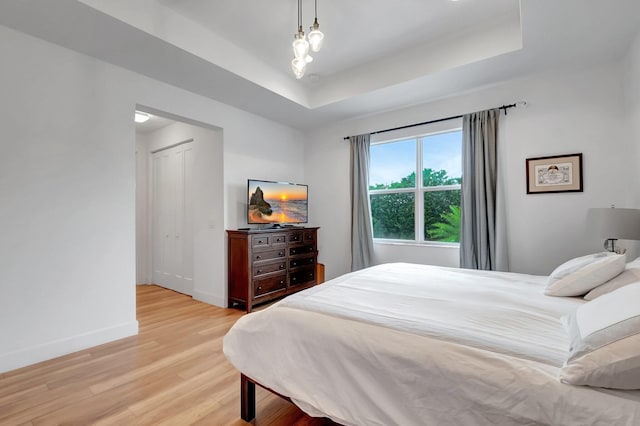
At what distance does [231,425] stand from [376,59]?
145 inches

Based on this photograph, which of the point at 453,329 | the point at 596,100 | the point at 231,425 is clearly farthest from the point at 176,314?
the point at 596,100

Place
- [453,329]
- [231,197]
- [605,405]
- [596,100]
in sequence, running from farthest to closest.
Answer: [231,197] → [596,100] → [453,329] → [605,405]

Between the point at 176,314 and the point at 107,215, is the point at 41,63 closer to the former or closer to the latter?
the point at 107,215

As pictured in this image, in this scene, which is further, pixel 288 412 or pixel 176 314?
pixel 176 314

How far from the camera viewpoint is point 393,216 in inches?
→ 167

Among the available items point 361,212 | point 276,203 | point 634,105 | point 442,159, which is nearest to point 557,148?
point 634,105

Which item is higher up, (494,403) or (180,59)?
(180,59)

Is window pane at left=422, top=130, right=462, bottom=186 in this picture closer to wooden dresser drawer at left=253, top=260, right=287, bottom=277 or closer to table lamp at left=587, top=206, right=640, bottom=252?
table lamp at left=587, top=206, right=640, bottom=252

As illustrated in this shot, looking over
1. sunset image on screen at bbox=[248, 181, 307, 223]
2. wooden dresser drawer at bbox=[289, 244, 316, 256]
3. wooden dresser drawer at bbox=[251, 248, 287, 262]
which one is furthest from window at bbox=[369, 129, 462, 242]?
wooden dresser drawer at bbox=[251, 248, 287, 262]

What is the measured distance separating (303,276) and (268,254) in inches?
32.5

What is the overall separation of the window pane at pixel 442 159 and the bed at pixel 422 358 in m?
2.15

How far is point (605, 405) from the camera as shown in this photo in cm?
84

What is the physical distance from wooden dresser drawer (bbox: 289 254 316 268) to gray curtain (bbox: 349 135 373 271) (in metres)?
0.63

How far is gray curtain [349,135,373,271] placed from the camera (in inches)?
168
